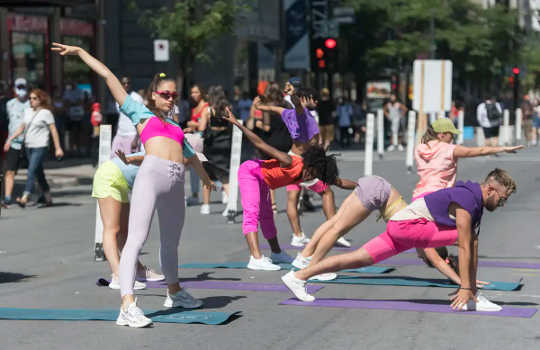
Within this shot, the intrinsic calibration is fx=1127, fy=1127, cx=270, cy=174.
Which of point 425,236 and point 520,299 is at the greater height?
point 425,236

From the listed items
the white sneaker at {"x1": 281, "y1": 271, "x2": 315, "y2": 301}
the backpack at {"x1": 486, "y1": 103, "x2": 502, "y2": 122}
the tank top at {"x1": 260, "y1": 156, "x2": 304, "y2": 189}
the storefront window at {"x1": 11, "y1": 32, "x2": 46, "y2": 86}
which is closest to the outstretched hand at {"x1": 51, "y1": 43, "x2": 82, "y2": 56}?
the white sneaker at {"x1": 281, "y1": 271, "x2": 315, "y2": 301}

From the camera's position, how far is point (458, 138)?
34812mm

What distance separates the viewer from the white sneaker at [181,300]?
8.05 metres

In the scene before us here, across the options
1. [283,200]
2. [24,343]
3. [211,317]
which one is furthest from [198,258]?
[283,200]

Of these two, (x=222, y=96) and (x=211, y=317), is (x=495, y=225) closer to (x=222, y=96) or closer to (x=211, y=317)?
(x=222, y=96)

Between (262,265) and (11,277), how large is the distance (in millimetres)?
2240

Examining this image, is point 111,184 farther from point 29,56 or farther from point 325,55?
point 325,55

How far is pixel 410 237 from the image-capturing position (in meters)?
8.02

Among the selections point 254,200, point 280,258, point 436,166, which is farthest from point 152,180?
point 436,166

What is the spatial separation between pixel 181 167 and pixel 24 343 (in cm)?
157

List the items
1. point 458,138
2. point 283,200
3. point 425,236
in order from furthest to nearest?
point 458,138 < point 283,200 < point 425,236

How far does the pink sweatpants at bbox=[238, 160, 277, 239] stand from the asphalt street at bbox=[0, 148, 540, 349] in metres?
0.53

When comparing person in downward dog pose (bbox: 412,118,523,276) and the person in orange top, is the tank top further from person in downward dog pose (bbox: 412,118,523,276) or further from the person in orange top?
person in downward dog pose (bbox: 412,118,523,276)

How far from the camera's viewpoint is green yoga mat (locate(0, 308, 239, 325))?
25.0 ft
